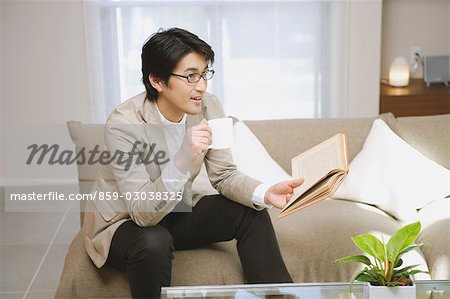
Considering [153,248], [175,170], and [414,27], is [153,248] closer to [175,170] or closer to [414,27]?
[175,170]

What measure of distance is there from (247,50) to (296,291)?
2.55 metres

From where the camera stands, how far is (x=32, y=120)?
460 centimetres

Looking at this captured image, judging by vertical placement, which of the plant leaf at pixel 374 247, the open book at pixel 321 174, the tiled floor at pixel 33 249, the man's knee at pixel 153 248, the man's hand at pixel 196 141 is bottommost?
the tiled floor at pixel 33 249

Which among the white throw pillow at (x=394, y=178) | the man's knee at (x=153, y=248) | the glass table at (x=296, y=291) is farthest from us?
the white throw pillow at (x=394, y=178)

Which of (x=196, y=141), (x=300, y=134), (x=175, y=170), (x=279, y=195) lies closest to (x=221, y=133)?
(x=196, y=141)

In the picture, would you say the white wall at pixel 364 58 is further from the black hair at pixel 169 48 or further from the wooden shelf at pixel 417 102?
the black hair at pixel 169 48

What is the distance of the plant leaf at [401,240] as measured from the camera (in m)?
2.07

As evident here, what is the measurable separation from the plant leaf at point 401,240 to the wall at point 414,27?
9.47 ft

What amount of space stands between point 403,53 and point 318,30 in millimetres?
570

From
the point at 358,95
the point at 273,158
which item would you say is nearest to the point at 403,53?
the point at 358,95

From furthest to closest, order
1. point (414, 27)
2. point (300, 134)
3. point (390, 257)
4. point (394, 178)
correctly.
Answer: point (414, 27) → point (300, 134) → point (394, 178) → point (390, 257)

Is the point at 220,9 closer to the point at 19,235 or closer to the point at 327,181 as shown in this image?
the point at 19,235

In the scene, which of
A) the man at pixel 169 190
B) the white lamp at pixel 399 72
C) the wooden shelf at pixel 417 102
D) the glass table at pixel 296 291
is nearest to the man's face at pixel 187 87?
the man at pixel 169 190

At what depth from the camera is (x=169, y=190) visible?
2492mm
